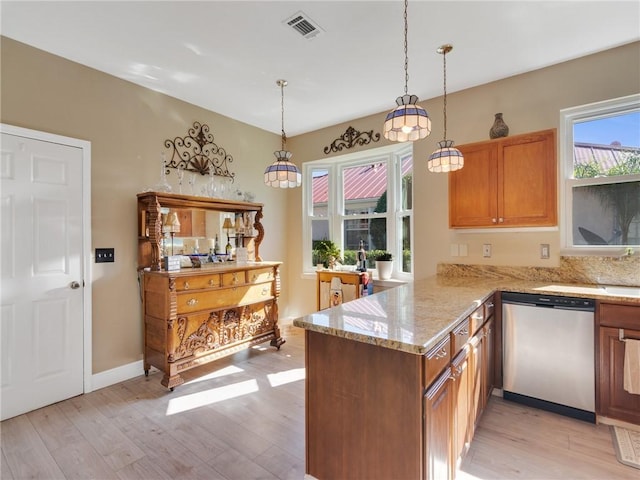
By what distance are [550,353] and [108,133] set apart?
4.25 metres

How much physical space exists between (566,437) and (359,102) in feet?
11.6

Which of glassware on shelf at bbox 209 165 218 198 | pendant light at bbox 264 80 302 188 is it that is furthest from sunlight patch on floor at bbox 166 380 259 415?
glassware on shelf at bbox 209 165 218 198

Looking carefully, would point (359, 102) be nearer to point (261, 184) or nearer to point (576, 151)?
point (261, 184)

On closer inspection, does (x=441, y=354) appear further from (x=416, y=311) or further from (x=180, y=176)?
(x=180, y=176)

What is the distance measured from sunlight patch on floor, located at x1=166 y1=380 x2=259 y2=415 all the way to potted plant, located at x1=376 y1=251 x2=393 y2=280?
1.95 m

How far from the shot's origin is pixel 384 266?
3951mm

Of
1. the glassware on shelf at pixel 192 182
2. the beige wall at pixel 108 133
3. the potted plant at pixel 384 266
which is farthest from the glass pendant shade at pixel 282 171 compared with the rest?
the potted plant at pixel 384 266

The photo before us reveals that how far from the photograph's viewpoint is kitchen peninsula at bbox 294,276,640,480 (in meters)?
1.29

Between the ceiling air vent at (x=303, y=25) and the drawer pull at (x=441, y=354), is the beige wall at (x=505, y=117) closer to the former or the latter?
the ceiling air vent at (x=303, y=25)

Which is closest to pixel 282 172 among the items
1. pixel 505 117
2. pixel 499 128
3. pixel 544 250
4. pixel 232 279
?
pixel 232 279

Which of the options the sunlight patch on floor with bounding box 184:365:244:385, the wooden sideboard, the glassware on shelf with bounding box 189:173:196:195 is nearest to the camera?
the wooden sideboard

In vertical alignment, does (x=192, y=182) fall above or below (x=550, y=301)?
above

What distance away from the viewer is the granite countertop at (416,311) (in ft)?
4.36

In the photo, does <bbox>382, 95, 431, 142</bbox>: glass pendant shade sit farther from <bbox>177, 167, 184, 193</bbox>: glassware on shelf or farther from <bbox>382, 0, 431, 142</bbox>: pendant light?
<bbox>177, 167, 184, 193</bbox>: glassware on shelf
